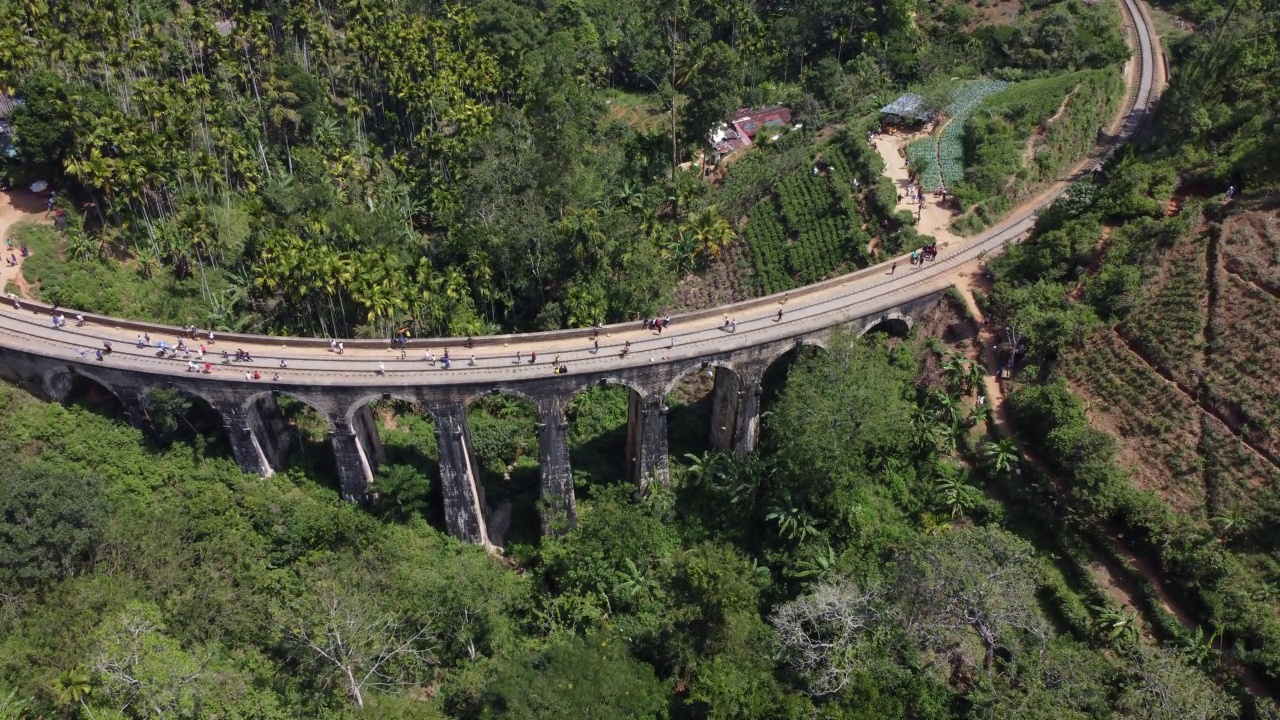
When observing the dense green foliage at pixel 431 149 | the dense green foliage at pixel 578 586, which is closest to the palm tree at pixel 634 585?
the dense green foliage at pixel 578 586

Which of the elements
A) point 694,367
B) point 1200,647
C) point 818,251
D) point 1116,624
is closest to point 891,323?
point 818,251

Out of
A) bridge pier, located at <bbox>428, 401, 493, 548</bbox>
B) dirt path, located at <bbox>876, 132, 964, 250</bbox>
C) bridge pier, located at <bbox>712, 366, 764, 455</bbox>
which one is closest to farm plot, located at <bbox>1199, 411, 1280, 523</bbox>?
dirt path, located at <bbox>876, 132, 964, 250</bbox>

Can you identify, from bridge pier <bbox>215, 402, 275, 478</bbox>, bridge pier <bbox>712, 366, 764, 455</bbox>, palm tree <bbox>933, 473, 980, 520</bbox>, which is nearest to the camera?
palm tree <bbox>933, 473, 980, 520</bbox>

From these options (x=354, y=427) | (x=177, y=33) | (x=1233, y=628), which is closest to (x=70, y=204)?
(x=177, y=33)

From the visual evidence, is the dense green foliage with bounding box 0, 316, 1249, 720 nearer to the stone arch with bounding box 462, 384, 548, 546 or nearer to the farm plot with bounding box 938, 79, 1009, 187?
the stone arch with bounding box 462, 384, 548, 546

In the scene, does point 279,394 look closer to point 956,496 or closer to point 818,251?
point 956,496

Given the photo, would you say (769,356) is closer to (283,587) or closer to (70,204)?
(283,587)
